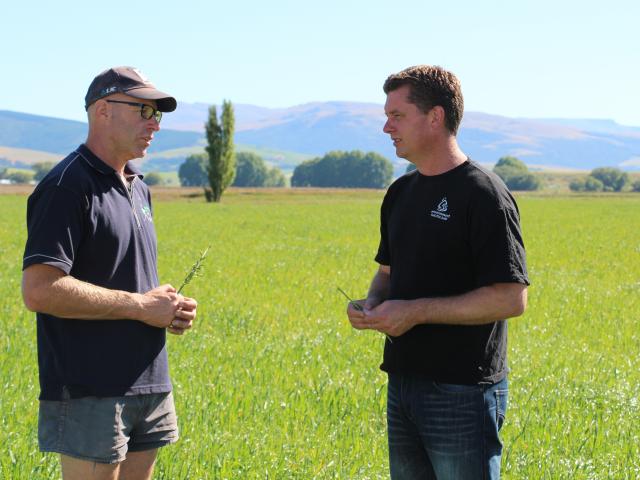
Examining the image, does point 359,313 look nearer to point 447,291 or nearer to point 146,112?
point 447,291

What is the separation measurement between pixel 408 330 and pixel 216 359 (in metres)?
6.04

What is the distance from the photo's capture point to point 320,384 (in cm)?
839

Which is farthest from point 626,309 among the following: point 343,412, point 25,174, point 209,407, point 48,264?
point 25,174

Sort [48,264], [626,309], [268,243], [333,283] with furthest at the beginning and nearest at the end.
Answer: [268,243], [333,283], [626,309], [48,264]

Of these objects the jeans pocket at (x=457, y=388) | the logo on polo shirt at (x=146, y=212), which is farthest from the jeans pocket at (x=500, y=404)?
the logo on polo shirt at (x=146, y=212)

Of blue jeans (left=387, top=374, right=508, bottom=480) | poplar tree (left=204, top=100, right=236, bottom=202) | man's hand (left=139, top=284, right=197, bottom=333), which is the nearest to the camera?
blue jeans (left=387, top=374, right=508, bottom=480)

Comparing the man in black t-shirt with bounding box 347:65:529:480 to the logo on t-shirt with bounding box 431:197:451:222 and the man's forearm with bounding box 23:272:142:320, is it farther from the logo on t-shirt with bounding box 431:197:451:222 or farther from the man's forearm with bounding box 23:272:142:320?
the man's forearm with bounding box 23:272:142:320

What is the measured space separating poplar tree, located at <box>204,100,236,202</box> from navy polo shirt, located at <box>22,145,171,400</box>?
7792cm

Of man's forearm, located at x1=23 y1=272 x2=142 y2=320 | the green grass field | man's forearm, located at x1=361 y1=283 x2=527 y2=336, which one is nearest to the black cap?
man's forearm, located at x1=23 y1=272 x2=142 y2=320

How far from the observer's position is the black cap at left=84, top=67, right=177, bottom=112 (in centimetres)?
383

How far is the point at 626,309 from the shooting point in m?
14.5

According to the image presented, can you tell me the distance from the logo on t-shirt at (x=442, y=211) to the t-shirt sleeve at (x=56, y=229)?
155cm

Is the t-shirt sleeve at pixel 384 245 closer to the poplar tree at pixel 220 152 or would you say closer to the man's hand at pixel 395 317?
the man's hand at pixel 395 317

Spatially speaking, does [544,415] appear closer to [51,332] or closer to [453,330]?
[453,330]
